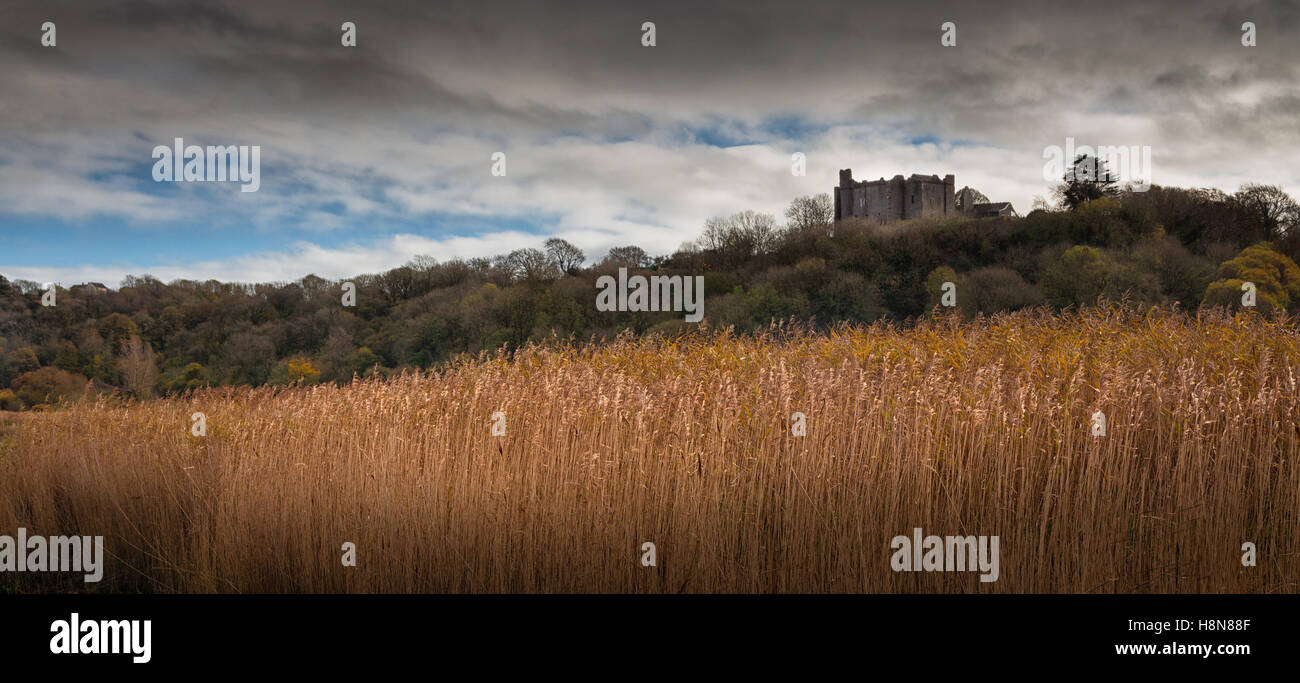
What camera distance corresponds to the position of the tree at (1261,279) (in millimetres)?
18438

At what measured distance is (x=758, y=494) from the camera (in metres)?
6.02

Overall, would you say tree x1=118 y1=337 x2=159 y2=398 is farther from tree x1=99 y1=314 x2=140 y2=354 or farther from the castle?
the castle

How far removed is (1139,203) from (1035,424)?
28174 millimetres

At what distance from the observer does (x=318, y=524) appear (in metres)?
6.33

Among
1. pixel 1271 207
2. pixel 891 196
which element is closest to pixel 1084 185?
pixel 1271 207

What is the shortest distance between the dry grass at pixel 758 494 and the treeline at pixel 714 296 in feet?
45.7

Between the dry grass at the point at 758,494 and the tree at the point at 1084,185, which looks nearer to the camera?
the dry grass at the point at 758,494

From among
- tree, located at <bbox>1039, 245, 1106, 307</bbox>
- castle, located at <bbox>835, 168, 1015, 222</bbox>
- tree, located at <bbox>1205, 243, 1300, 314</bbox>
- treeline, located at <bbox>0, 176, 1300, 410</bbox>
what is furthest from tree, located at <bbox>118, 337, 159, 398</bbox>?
castle, located at <bbox>835, 168, 1015, 222</bbox>

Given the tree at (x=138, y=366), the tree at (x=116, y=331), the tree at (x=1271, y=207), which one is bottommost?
the tree at (x=138, y=366)

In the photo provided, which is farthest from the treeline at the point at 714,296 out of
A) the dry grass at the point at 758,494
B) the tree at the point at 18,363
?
the dry grass at the point at 758,494

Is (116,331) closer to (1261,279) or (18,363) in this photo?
(18,363)

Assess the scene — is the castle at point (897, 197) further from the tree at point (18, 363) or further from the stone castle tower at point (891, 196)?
the tree at point (18, 363)
